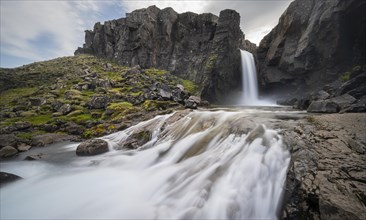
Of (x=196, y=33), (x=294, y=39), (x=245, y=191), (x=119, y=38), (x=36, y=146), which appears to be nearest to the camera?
(x=245, y=191)

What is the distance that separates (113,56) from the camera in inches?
4006

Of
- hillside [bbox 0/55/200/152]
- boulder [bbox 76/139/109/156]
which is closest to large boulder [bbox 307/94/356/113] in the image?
hillside [bbox 0/55/200/152]

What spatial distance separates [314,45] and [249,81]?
16.8 meters

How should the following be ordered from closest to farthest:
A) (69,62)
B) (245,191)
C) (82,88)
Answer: (245,191) < (82,88) < (69,62)

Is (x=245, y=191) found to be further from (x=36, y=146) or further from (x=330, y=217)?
(x=36, y=146)

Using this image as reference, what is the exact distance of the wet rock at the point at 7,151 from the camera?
1784cm

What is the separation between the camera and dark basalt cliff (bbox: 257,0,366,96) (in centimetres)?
3369

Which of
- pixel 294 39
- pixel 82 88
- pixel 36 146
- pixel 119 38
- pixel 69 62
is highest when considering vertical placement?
pixel 119 38

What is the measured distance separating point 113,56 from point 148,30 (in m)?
24.0

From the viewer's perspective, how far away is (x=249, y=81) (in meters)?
52.3

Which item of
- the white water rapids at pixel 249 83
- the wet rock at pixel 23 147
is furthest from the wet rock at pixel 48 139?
the white water rapids at pixel 249 83

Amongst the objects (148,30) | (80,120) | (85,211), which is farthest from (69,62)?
(85,211)

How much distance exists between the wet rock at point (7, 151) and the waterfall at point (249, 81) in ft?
136

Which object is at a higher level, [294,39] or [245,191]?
[294,39]
